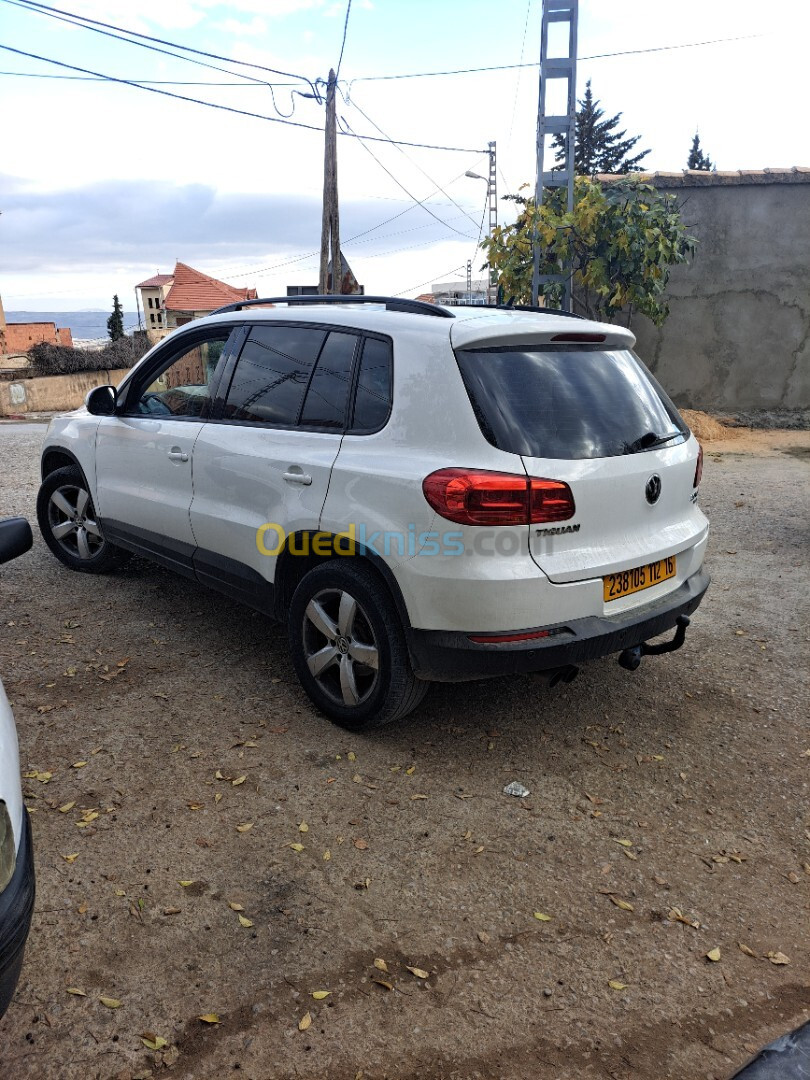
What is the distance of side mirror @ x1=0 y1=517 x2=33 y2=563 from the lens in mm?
2457

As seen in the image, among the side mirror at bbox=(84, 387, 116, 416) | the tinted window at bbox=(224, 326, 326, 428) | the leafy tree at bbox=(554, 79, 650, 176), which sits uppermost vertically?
the leafy tree at bbox=(554, 79, 650, 176)

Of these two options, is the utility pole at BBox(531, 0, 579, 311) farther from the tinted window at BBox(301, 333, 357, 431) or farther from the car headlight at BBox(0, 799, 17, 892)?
the car headlight at BBox(0, 799, 17, 892)

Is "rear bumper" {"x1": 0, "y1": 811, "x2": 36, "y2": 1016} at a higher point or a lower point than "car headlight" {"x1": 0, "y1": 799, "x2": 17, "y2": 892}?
lower

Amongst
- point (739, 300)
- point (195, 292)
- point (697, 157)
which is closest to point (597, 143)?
point (697, 157)

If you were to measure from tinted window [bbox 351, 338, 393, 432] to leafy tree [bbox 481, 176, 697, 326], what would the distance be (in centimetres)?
822

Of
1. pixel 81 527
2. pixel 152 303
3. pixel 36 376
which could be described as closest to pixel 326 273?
pixel 36 376

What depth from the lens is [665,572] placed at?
A: 11.2 ft

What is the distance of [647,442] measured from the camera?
3.32 meters

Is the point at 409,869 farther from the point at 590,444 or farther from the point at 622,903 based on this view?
the point at 590,444

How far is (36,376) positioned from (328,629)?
23.0 meters

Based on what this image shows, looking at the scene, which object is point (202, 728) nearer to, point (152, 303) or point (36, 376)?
point (36, 376)

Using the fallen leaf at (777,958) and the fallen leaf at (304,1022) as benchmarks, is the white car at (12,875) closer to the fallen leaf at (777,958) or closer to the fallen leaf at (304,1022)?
the fallen leaf at (304,1022)

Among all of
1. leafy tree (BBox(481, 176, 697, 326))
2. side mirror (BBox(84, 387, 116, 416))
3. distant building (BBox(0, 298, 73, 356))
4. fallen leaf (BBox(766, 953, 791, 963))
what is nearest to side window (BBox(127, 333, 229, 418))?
side mirror (BBox(84, 387, 116, 416))

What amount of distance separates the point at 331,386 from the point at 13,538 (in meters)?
1.53
